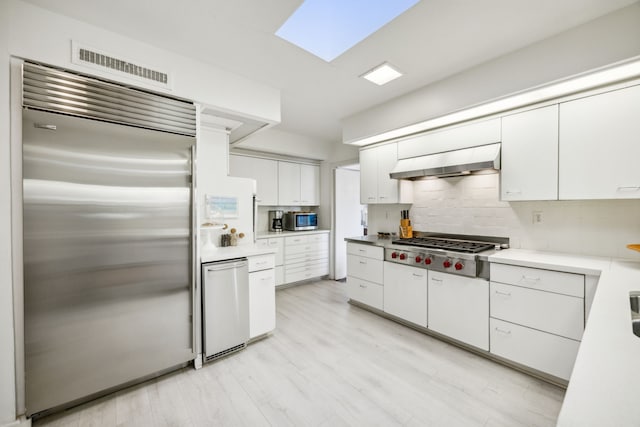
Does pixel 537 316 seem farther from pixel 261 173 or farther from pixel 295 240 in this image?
pixel 261 173

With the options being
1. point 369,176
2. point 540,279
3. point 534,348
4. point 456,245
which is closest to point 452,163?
point 456,245

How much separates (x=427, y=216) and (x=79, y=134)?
3.58 m

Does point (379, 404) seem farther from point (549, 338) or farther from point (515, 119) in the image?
point (515, 119)

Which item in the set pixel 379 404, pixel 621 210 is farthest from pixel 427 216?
pixel 379 404

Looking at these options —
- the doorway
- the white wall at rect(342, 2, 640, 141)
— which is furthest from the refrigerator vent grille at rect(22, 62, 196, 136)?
the doorway

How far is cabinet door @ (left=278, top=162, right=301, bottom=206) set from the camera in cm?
493

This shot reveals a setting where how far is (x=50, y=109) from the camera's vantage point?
5.77 feet

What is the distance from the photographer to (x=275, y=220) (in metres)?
5.01

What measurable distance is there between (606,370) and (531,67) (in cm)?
239

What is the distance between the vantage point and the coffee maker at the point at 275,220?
499 cm

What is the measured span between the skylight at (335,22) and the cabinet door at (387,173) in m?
1.65

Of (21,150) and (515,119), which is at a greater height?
(515,119)

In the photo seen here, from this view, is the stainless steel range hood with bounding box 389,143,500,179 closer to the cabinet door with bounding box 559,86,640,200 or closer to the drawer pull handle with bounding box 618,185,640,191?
the cabinet door with bounding box 559,86,640,200

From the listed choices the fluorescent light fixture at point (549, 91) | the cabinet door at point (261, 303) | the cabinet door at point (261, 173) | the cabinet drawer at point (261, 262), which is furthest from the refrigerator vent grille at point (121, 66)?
the fluorescent light fixture at point (549, 91)
